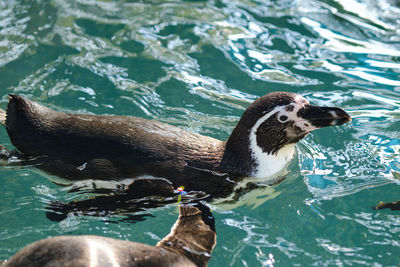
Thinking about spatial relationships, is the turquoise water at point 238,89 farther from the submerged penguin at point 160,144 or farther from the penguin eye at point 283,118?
the penguin eye at point 283,118

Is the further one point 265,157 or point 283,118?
point 265,157

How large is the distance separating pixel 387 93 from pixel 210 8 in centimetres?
313

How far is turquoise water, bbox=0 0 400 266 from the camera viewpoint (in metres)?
4.65

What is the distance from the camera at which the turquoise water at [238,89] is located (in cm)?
465

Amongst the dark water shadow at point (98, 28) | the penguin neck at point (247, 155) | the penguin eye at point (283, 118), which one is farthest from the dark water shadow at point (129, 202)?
the dark water shadow at point (98, 28)

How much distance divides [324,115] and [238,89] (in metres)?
2.23

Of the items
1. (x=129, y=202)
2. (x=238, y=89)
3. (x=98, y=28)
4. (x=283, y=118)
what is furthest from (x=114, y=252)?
(x=98, y=28)

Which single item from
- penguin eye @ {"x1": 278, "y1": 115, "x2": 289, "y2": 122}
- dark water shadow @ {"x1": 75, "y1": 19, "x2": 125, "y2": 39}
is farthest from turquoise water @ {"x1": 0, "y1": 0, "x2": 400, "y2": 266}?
penguin eye @ {"x1": 278, "y1": 115, "x2": 289, "y2": 122}

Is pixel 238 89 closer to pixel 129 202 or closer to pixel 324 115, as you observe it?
pixel 324 115

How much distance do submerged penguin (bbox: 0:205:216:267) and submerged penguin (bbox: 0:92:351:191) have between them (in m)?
0.66

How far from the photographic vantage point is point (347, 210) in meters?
4.99

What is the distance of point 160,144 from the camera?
15.7ft

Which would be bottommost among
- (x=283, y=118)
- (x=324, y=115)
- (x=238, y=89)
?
(x=238, y=89)

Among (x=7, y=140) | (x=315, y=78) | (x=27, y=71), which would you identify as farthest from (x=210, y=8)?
(x=7, y=140)
